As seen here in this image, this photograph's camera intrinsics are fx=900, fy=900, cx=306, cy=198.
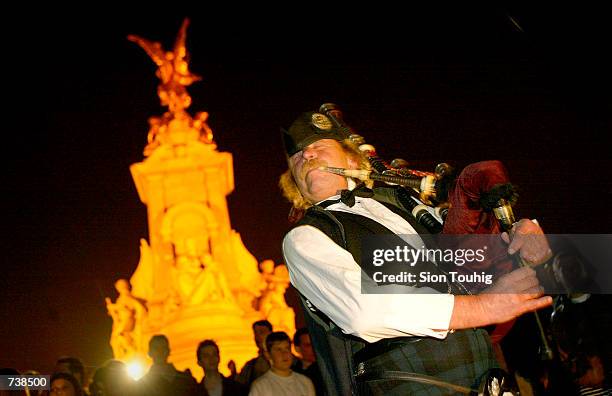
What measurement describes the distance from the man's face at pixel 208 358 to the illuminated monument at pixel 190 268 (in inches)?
268

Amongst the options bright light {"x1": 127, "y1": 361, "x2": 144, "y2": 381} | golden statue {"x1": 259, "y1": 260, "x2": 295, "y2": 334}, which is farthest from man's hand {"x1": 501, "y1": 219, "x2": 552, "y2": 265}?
golden statue {"x1": 259, "y1": 260, "x2": 295, "y2": 334}

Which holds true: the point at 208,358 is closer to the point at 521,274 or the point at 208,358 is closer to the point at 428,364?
the point at 428,364

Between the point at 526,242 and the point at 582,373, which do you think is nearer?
the point at 526,242

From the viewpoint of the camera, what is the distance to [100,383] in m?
6.68

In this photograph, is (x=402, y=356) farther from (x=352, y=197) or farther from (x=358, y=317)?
(x=352, y=197)

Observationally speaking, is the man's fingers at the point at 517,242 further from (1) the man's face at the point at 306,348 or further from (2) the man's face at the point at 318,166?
(1) the man's face at the point at 306,348

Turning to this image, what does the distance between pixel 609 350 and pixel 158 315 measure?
410 inches

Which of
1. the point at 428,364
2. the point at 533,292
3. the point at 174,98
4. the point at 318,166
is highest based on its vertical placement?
the point at 174,98

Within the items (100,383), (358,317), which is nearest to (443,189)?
(358,317)

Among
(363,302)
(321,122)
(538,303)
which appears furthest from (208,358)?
(538,303)

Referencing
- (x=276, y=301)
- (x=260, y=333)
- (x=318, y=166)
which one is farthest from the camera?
(x=276, y=301)

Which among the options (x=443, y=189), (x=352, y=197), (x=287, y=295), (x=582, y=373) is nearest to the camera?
(x=443, y=189)

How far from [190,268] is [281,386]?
9.02 metres

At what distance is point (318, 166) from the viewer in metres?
3.33
